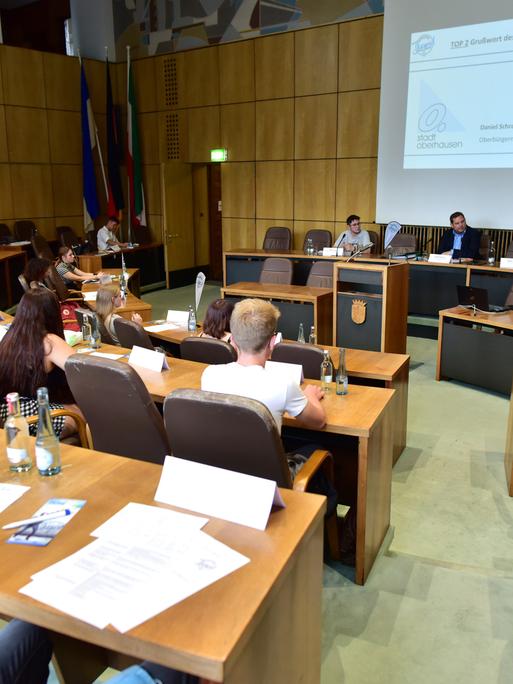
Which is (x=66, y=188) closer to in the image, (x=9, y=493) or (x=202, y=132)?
(x=202, y=132)

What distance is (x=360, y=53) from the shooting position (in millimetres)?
8336

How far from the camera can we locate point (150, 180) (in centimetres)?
1090

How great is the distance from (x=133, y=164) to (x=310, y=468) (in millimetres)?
9478

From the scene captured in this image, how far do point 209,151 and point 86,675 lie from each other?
30.2 ft

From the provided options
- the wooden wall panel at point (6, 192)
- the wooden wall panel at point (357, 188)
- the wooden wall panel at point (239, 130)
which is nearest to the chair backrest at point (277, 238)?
the wooden wall panel at point (357, 188)

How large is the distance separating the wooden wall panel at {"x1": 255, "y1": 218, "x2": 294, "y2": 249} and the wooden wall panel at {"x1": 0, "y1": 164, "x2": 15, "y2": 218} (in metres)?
3.91

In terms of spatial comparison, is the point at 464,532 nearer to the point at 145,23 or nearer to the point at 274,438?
the point at 274,438

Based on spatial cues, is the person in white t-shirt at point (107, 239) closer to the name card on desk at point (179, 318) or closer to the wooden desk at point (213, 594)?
the name card on desk at point (179, 318)

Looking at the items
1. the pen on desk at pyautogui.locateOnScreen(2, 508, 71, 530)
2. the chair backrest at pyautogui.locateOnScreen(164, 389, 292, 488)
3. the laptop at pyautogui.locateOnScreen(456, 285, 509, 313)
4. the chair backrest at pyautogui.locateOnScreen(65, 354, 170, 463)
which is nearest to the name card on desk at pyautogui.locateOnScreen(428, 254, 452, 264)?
the laptop at pyautogui.locateOnScreen(456, 285, 509, 313)

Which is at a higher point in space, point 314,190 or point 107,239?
point 314,190

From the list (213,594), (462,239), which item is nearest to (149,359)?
(213,594)

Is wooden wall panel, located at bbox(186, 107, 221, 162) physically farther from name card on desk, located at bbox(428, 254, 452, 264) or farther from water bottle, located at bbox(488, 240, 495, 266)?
water bottle, located at bbox(488, 240, 495, 266)

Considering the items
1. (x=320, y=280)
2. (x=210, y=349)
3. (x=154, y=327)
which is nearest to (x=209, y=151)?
(x=320, y=280)

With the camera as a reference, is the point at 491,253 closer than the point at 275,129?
Yes
